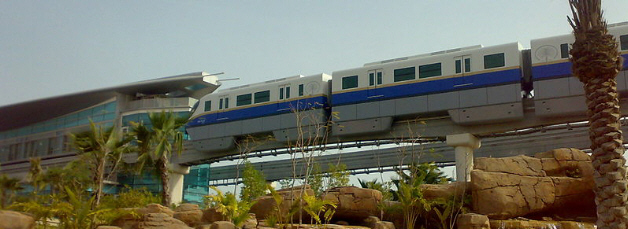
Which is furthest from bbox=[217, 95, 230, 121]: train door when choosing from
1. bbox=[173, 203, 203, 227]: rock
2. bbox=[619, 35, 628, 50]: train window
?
bbox=[619, 35, 628, 50]: train window

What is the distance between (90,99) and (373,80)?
112ft

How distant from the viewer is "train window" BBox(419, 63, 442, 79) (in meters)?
29.8

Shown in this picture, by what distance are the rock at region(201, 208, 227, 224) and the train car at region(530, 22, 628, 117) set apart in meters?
16.6

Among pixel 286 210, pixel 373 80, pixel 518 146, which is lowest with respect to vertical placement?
pixel 286 210

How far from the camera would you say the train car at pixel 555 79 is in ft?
86.1


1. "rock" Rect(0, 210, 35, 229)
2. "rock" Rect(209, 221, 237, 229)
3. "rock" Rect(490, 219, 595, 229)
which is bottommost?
"rock" Rect(209, 221, 237, 229)

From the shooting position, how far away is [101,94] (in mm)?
54344

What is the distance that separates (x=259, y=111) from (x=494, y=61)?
15.6 m

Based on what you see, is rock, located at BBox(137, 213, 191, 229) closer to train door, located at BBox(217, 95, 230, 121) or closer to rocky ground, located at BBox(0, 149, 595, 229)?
rocky ground, located at BBox(0, 149, 595, 229)

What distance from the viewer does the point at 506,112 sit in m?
28.0

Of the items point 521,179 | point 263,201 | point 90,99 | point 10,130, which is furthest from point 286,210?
point 10,130

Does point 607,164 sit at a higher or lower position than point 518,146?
lower

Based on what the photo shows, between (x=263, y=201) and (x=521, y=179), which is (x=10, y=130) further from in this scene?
(x=521, y=179)

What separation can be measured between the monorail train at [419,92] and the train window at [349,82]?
A: 0.20 ft
